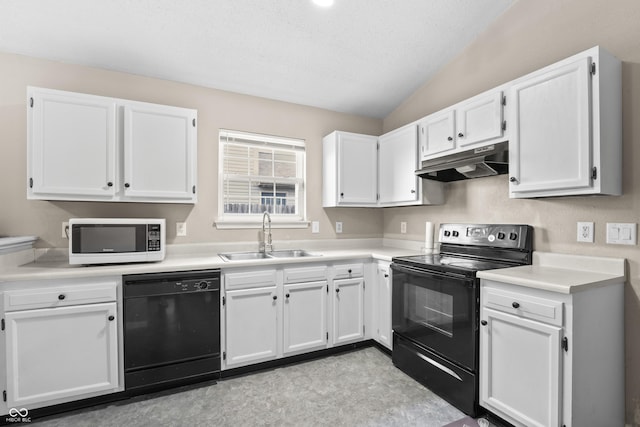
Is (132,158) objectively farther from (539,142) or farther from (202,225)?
(539,142)

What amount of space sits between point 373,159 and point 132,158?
2.30 m

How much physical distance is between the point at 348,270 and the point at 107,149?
2201mm

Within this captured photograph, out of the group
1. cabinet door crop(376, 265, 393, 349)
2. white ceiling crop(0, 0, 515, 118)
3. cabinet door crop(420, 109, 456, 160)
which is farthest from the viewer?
cabinet door crop(376, 265, 393, 349)

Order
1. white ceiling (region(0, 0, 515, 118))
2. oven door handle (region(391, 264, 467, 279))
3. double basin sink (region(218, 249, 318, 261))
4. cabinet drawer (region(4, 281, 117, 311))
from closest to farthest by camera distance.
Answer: cabinet drawer (region(4, 281, 117, 311)) → oven door handle (region(391, 264, 467, 279)) → white ceiling (region(0, 0, 515, 118)) → double basin sink (region(218, 249, 318, 261))

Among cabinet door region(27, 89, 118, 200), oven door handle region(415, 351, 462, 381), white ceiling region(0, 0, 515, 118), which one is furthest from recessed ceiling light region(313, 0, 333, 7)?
oven door handle region(415, 351, 462, 381)

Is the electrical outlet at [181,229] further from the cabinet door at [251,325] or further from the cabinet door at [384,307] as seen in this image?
the cabinet door at [384,307]

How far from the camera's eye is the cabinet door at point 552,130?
5.63ft

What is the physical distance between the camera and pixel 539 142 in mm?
1916

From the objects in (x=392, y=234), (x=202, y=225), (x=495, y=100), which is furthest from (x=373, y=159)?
(x=202, y=225)

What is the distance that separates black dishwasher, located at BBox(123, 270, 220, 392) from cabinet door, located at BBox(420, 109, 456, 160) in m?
2.08

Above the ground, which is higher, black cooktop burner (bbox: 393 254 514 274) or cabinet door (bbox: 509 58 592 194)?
cabinet door (bbox: 509 58 592 194)

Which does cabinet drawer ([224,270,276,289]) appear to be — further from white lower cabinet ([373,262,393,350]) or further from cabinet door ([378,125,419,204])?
cabinet door ([378,125,419,204])

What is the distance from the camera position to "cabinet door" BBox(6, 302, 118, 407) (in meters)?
1.90

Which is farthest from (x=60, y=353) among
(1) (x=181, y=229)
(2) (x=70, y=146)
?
(2) (x=70, y=146)
